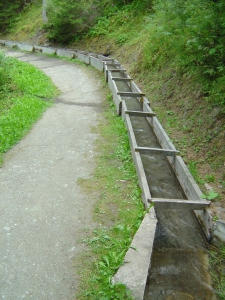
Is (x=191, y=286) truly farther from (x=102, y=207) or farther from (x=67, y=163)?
(x=67, y=163)

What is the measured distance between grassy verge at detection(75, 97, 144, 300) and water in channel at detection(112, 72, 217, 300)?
464 millimetres

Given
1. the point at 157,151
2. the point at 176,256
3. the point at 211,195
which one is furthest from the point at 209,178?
the point at 176,256

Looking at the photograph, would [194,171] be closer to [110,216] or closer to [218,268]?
[110,216]

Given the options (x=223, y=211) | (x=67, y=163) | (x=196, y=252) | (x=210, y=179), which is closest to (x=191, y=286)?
(x=196, y=252)

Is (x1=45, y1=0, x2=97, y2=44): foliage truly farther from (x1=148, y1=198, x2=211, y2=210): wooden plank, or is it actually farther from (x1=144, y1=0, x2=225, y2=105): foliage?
(x1=148, y1=198, x2=211, y2=210): wooden plank

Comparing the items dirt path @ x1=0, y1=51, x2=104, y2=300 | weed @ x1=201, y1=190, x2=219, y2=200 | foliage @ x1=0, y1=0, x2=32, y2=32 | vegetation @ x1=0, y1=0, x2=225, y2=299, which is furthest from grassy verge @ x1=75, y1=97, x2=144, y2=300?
foliage @ x1=0, y1=0, x2=32, y2=32

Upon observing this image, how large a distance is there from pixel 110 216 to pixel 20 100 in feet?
23.5

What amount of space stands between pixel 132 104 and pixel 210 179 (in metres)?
5.62

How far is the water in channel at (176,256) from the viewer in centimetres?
391

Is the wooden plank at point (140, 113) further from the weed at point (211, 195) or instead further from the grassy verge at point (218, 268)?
the grassy verge at point (218, 268)

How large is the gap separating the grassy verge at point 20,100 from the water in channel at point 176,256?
3858 millimetres

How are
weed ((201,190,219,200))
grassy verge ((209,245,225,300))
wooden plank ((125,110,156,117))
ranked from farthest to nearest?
wooden plank ((125,110,156,117))
weed ((201,190,219,200))
grassy verge ((209,245,225,300))

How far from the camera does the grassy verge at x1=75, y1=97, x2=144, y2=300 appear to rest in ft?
12.6

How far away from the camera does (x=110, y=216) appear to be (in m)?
5.16
